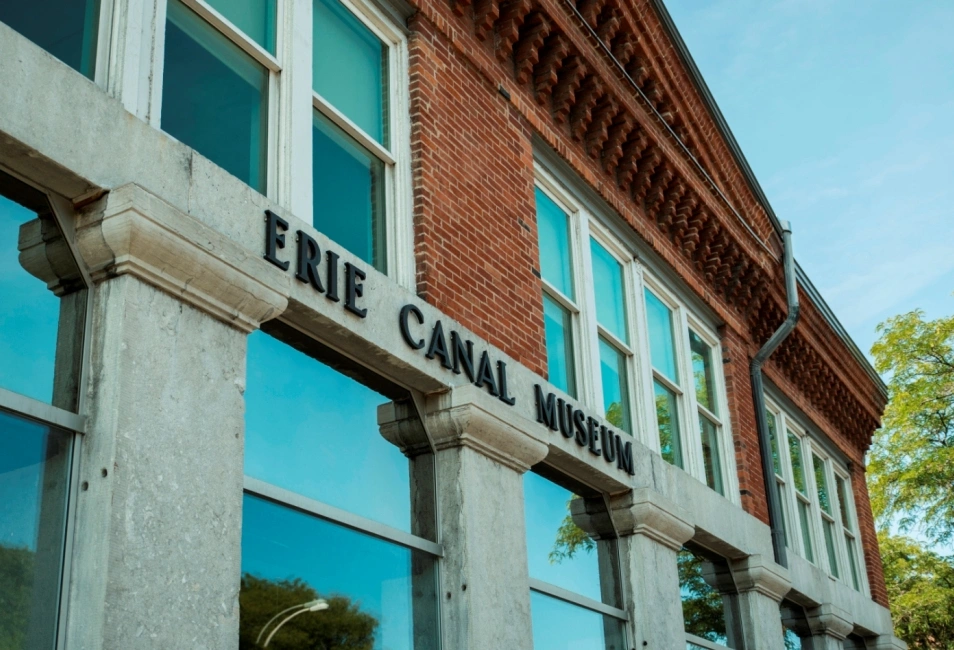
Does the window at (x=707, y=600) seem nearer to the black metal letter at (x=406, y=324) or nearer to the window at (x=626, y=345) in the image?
the window at (x=626, y=345)

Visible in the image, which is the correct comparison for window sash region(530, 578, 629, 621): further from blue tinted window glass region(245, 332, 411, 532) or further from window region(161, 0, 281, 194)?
→ window region(161, 0, 281, 194)

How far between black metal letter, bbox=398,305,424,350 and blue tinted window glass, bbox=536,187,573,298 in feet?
8.68

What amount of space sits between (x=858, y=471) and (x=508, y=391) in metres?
12.1

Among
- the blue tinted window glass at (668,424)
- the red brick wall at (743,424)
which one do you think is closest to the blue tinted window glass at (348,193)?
the blue tinted window glass at (668,424)

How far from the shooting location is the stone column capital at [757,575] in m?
13.0

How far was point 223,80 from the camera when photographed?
7551 millimetres

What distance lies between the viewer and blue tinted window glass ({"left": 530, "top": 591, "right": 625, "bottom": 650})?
9242 mm

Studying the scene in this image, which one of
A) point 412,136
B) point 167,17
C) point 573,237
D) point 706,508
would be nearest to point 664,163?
point 573,237

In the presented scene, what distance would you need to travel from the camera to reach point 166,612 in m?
5.66

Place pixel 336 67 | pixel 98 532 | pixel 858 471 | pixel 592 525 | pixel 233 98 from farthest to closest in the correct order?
pixel 858 471 → pixel 592 525 → pixel 336 67 → pixel 233 98 → pixel 98 532

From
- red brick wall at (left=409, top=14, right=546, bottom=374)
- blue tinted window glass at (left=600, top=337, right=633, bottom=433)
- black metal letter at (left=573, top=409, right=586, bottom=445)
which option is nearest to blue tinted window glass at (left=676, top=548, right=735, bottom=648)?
blue tinted window glass at (left=600, top=337, right=633, bottom=433)

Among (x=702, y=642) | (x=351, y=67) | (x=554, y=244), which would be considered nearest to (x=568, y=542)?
(x=702, y=642)

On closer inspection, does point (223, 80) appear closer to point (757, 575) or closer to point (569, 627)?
point (569, 627)

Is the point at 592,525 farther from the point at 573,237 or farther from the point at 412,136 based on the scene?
the point at 412,136
